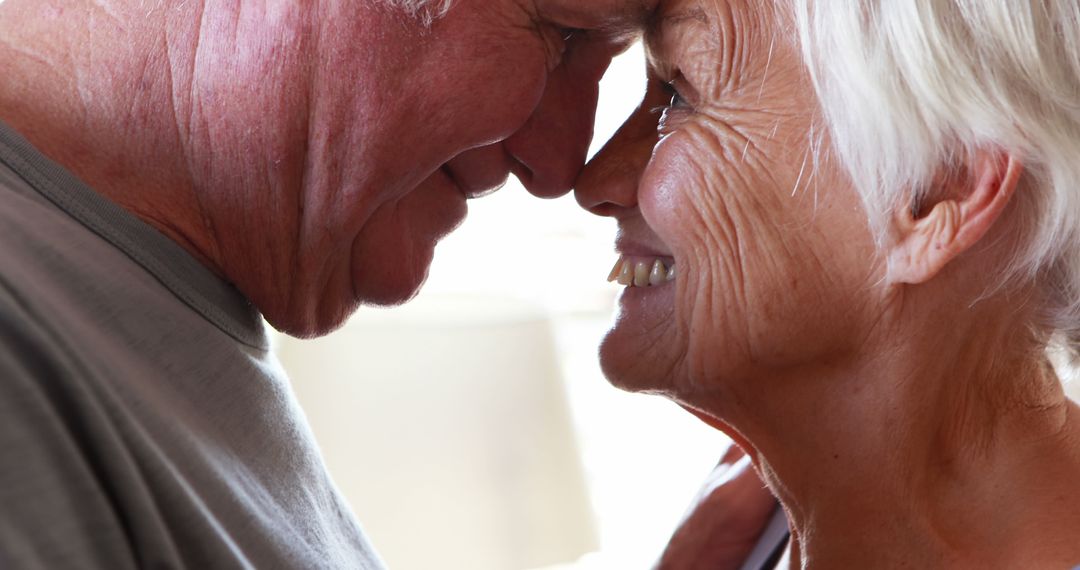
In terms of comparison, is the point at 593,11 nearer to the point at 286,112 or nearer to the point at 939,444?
the point at 286,112

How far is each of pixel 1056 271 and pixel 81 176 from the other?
38.6 inches

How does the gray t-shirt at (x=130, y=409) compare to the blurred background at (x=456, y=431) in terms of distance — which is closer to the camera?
the gray t-shirt at (x=130, y=409)

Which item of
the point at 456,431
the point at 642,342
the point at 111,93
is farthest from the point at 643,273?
the point at 456,431

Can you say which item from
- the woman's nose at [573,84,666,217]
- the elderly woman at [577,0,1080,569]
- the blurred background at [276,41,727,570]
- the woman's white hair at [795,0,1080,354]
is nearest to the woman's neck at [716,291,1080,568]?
the elderly woman at [577,0,1080,569]

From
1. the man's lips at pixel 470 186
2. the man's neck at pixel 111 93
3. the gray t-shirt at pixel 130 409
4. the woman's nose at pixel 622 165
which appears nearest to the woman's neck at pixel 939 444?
the woman's nose at pixel 622 165

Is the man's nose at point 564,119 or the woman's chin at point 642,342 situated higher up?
the man's nose at point 564,119

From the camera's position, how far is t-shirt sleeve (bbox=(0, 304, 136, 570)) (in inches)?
26.5

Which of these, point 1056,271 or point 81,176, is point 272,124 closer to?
point 81,176

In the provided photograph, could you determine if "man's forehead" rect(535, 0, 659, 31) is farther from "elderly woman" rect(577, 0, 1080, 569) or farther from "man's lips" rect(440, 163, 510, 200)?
"man's lips" rect(440, 163, 510, 200)

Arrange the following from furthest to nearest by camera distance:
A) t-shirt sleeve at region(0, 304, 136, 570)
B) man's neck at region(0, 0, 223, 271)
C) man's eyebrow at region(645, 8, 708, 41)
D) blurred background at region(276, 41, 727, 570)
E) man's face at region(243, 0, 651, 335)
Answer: blurred background at region(276, 41, 727, 570), man's eyebrow at region(645, 8, 708, 41), man's face at region(243, 0, 651, 335), man's neck at region(0, 0, 223, 271), t-shirt sleeve at region(0, 304, 136, 570)

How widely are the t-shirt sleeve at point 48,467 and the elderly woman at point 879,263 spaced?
25.7 inches

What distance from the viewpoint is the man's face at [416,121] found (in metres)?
1.05

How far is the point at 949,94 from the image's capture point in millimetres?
989

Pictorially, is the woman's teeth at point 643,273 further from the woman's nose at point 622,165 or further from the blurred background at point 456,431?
the blurred background at point 456,431
